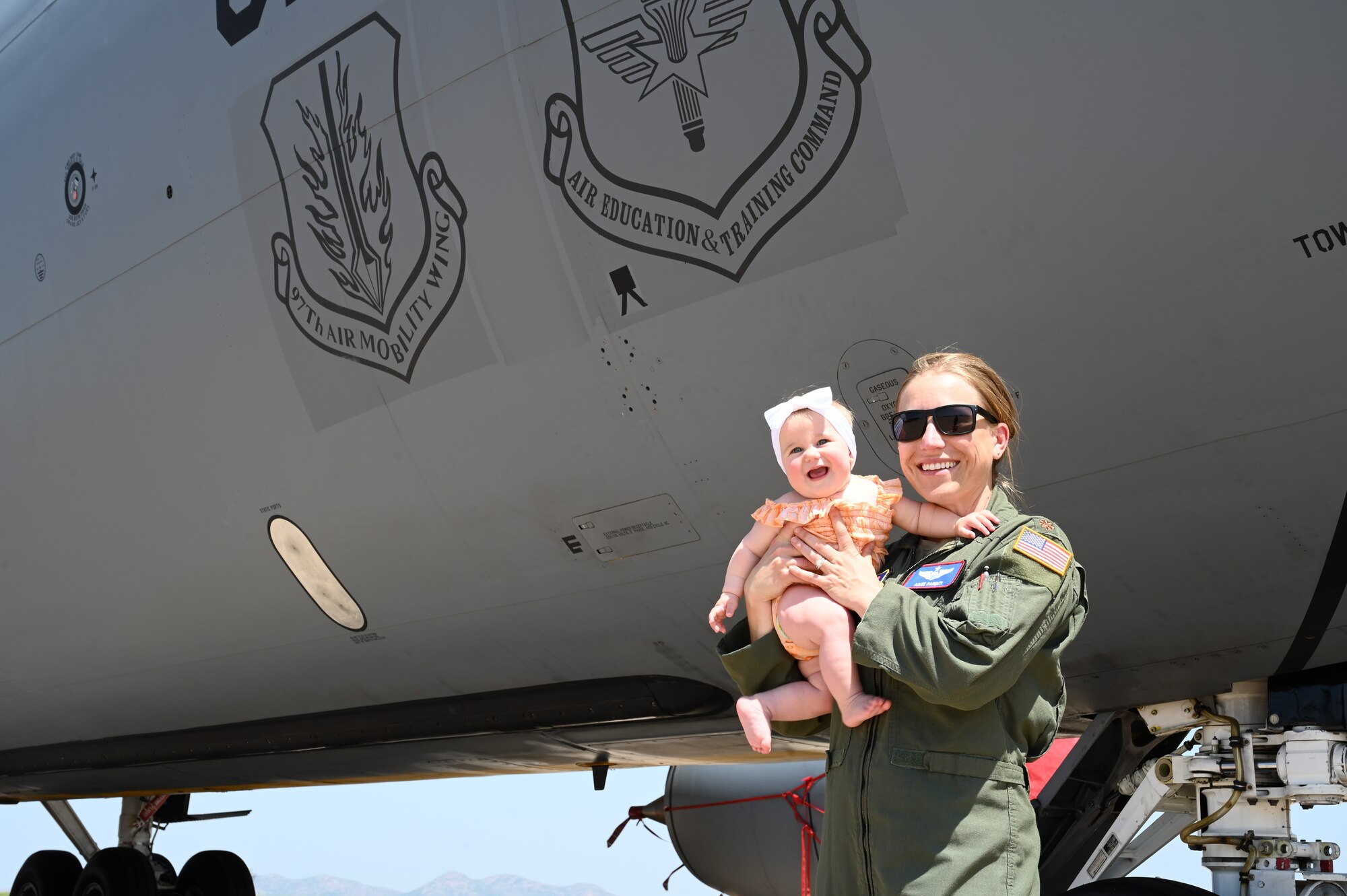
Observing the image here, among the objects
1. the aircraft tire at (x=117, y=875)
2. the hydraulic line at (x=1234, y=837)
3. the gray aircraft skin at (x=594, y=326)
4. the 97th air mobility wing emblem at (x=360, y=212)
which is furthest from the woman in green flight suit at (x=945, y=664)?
the aircraft tire at (x=117, y=875)

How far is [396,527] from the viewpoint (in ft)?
13.3

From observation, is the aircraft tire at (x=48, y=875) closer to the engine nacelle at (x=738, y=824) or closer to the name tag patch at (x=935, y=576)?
the engine nacelle at (x=738, y=824)

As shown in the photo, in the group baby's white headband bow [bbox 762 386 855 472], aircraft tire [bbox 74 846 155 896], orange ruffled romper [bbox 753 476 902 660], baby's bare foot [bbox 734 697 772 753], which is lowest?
aircraft tire [bbox 74 846 155 896]

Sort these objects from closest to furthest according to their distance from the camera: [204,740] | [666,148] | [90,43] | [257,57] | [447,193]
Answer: [666,148]
[447,193]
[257,57]
[90,43]
[204,740]

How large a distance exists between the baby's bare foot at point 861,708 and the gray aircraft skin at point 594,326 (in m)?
1.21

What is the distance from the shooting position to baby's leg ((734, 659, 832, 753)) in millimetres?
1850

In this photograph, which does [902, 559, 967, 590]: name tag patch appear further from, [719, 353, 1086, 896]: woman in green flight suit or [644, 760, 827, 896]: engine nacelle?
[644, 760, 827, 896]: engine nacelle

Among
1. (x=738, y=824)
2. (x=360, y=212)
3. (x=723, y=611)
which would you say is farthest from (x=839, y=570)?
(x=738, y=824)

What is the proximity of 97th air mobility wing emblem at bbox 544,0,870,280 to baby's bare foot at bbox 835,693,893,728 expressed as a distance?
146 centimetres

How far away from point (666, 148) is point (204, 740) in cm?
398

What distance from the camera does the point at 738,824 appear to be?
762 cm

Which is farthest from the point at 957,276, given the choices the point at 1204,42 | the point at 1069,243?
the point at 1204,42

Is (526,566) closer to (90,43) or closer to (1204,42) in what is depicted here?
(1204,42)

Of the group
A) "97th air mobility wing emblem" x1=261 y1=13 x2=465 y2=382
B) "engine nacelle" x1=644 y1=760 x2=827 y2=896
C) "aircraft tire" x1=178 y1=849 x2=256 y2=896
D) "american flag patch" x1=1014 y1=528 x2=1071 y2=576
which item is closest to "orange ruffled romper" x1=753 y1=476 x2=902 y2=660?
"american flag patch" x1=1014 y1=528 x2=1071 y2=576
